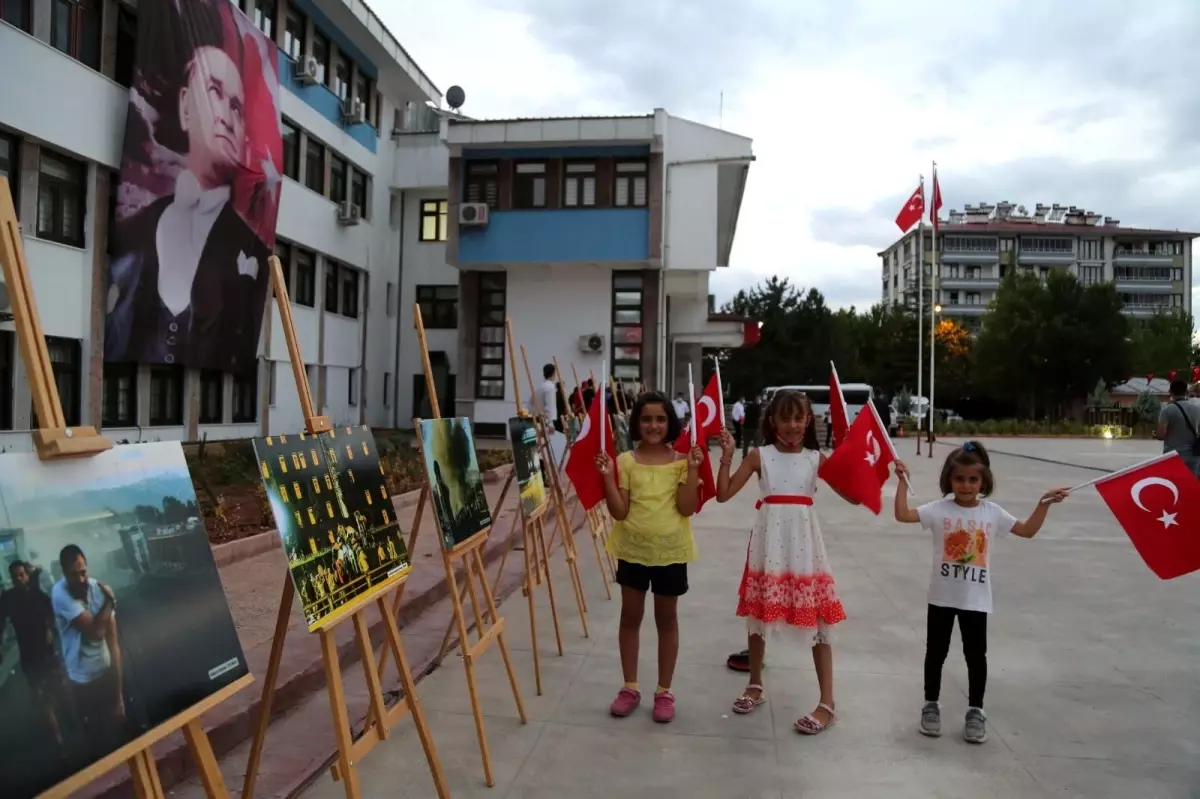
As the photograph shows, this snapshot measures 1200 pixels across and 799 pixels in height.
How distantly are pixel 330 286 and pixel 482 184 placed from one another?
486 centimetres

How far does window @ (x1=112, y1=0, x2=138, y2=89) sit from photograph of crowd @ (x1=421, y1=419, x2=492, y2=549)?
13.0 meters

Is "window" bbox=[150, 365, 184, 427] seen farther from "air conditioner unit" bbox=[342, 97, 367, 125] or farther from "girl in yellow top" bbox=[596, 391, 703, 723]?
"girl in yellow top" bbox=[596, 391, 703, 723]

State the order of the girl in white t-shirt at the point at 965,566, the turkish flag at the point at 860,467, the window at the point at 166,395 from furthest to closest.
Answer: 1. the window at the point at 166,395
2. the turkish flag at the point at 860,467
3. the girl in white t-shirt at the point at 965,566

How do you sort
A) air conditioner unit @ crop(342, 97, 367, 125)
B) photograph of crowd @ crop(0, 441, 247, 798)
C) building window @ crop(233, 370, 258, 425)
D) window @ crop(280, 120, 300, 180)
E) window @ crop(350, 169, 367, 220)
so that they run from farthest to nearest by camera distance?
window @ crop(350, 169, 367, 220) → air conditioner unit @ crop(342, 97, 367, 125) → window @ crop(280, 120, 300, 180) → building window @ crop(233, 370, 258, 425) → photograph of crowd @ crop(0, 441, 247, 798)

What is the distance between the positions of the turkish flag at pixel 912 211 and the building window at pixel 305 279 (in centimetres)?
1551

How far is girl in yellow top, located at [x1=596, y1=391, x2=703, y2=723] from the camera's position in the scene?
4.19 m

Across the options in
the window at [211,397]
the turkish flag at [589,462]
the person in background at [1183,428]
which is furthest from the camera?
the window at [211,397]

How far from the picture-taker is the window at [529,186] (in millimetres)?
22703

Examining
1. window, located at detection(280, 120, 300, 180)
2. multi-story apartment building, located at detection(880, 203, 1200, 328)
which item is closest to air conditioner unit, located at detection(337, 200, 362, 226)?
window, located at detection(280, 120, 300, 180)

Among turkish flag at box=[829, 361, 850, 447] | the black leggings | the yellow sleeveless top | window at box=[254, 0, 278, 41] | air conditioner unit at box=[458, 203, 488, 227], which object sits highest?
window at box=[254, 0, 278, 41]

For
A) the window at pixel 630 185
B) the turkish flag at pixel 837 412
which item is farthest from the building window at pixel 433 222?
the turkish flag at pixel 837 412

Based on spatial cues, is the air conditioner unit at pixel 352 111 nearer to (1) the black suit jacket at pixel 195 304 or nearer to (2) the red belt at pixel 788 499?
(1) the black suit jacket at pixel 195 304

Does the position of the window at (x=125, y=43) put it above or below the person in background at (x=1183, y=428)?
above

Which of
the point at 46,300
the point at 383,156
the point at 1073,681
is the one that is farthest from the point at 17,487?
the point at 383,156
